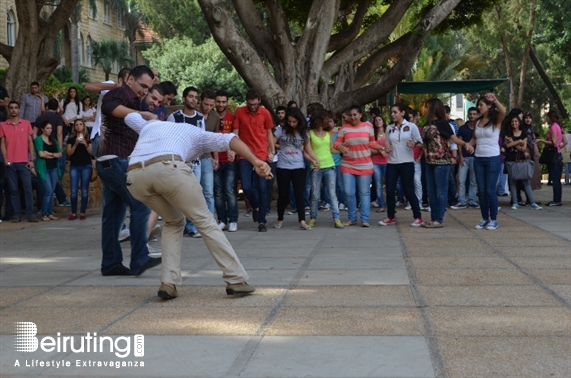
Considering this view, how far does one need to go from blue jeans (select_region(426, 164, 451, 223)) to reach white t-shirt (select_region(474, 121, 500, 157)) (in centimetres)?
49

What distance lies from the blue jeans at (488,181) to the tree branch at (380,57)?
874 centimetres

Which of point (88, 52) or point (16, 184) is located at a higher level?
point (88, 52)

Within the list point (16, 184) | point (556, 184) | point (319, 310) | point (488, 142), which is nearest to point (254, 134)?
point (488, 142)

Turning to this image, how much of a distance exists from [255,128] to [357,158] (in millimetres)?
1519

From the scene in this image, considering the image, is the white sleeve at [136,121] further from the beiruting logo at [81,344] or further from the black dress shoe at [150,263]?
the beiruting logo at [81,344]

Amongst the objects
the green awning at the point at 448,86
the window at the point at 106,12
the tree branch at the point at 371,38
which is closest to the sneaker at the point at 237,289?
the tree branch at the point at 371,38

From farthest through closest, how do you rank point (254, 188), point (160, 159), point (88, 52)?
point (88, 52) < point (254, 188) < point (160, 159)

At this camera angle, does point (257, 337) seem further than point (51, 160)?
No

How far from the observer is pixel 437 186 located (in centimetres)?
1300

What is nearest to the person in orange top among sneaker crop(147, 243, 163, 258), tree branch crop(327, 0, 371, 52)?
sneaker crop(147, 243, 163, 258)

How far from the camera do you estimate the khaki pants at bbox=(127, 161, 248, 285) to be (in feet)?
23.0

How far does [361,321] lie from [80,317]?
192 cm

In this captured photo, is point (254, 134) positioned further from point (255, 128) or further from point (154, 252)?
point (154, 252)

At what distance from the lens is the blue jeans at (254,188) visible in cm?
1312
